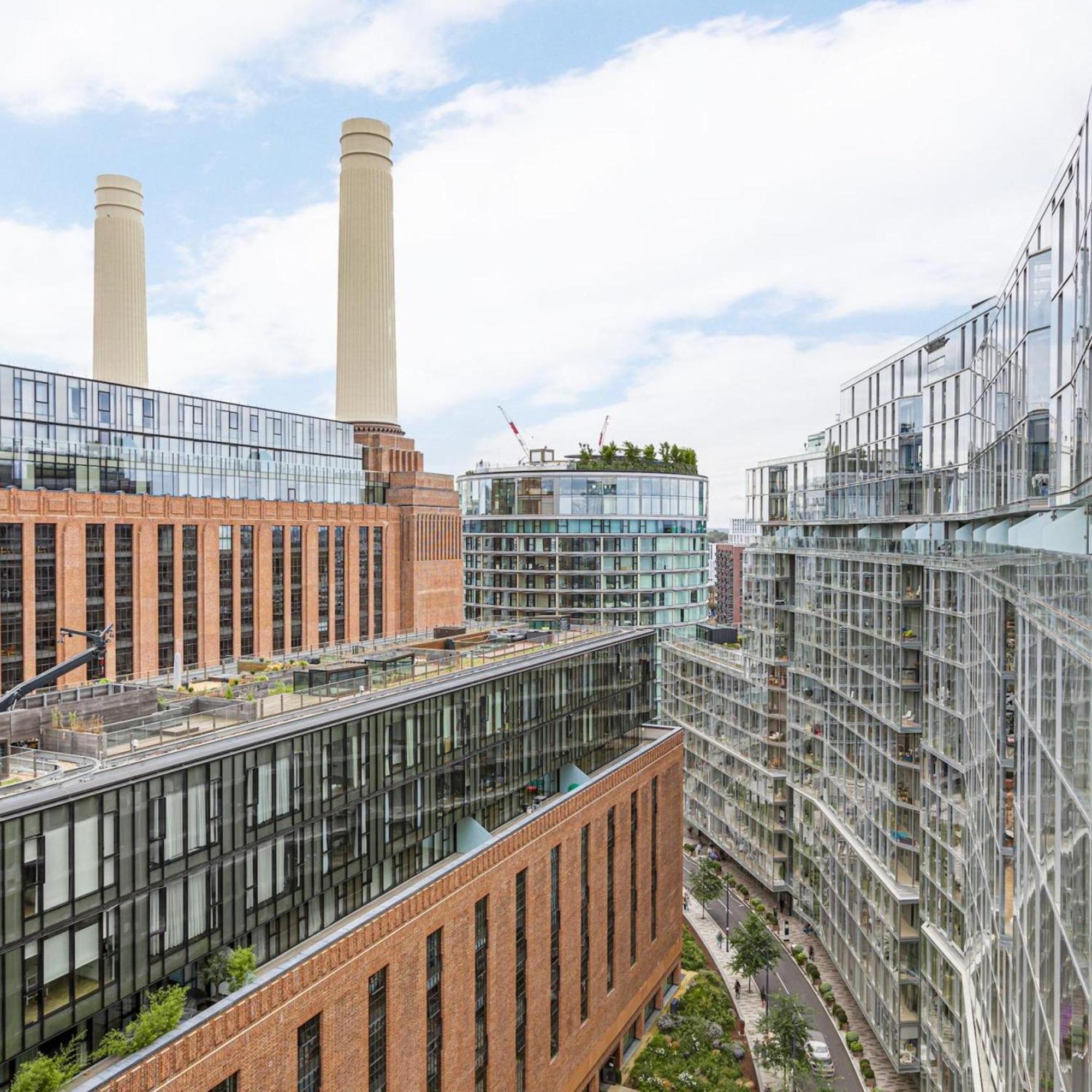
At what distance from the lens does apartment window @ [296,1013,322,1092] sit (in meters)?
28.9

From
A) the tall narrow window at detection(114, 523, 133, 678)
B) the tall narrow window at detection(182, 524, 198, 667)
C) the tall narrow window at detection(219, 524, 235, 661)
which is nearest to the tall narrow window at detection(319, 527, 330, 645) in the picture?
the tall narrow window at detection(219, 524, 235, 661)

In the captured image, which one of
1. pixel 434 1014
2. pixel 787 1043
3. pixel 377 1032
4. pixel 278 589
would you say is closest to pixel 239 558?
pixel 278 589

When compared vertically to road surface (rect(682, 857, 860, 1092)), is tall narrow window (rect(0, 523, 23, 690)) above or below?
above

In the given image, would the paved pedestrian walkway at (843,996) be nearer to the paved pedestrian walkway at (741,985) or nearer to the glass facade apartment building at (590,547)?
the paved pedestrian walkway at (741,985)

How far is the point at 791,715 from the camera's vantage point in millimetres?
68812

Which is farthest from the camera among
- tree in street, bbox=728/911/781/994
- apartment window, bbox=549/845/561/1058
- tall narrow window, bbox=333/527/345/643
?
tall narrow window, bbox=333/527/345/643

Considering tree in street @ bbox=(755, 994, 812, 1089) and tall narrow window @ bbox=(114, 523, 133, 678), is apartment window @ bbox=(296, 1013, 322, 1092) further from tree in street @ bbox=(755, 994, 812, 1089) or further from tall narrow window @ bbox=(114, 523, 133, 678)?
tall narrow window @ bbox=(114, 523, 133, 678)

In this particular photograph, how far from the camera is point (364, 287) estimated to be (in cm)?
10444

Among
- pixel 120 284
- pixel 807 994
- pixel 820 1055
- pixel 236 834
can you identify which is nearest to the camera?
pixel 236 834

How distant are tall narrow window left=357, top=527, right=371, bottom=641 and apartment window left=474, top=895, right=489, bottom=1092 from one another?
167 feet

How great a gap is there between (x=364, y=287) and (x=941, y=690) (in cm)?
8043

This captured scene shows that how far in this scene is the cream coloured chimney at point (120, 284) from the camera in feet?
383

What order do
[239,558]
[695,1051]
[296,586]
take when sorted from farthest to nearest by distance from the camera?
[296,586]
[239,558]
[695,1051]

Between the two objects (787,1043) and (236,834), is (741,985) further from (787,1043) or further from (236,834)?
(236,834)
